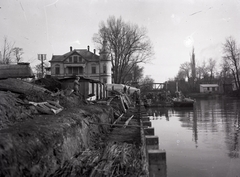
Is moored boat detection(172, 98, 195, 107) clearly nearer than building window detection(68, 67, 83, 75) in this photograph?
Yes

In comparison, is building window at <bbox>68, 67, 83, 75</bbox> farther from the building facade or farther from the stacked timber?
the stacked timber

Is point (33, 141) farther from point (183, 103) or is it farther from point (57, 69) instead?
point (57, 69)

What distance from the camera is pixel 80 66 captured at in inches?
1937

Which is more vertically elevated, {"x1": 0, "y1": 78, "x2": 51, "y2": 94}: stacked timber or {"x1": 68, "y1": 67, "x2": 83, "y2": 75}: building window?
{"x1": 68, "y1": 67, "x2": 83, "y2": 75}: building window

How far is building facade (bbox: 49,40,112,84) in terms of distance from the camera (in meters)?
49.0

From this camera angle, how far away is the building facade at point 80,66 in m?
49.0

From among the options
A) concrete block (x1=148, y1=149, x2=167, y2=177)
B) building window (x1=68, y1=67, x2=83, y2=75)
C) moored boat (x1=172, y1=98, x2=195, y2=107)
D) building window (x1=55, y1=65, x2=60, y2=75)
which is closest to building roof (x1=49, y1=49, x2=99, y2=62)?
building window (x1=55, y1=65, x2=60, y2=75)

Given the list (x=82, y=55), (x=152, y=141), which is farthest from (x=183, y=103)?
Answer: (x=152, y=141)

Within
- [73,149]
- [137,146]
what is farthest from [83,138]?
[137,146]

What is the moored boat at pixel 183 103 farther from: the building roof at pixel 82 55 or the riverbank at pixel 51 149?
the riverbank at pixel 51 149

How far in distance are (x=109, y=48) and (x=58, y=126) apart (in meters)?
33.2

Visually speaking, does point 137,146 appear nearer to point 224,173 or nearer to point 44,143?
point 44,143

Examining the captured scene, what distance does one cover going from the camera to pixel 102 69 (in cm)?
5006

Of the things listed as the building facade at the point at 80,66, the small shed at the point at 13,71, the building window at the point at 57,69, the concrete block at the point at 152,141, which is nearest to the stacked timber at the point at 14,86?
the small shed at the point at 13,71
